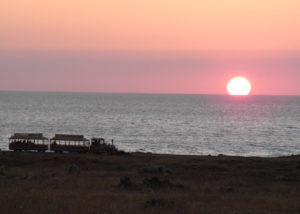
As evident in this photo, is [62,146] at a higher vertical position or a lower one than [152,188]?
lower

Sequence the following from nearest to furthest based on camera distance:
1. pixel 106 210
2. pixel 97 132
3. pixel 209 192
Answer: pixel 106 210 → pixel 209 192 → pixel 97 132

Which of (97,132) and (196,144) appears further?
(97,132)

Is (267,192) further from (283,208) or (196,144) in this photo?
(196,144)

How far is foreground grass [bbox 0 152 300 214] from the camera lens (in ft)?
69.4

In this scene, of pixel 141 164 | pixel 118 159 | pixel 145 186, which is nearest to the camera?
pixel 145 186

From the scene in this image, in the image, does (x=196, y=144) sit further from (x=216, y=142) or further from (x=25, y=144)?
(x=25, y=144)

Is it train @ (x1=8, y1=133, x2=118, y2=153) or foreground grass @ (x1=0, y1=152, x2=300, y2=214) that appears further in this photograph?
train @ (x1=8, y1=133, x2=118, y2=153)

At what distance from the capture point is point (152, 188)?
3017 centimetres

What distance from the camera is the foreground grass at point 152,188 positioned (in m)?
21.1

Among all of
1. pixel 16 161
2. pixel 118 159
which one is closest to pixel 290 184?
pixel 118 159

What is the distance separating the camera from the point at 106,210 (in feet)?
64.1

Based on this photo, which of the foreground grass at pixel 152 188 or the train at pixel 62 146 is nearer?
the foreground grass at pixel 152 188

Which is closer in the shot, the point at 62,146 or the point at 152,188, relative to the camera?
the point at 152,188

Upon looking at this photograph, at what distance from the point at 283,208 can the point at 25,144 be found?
4429cm
